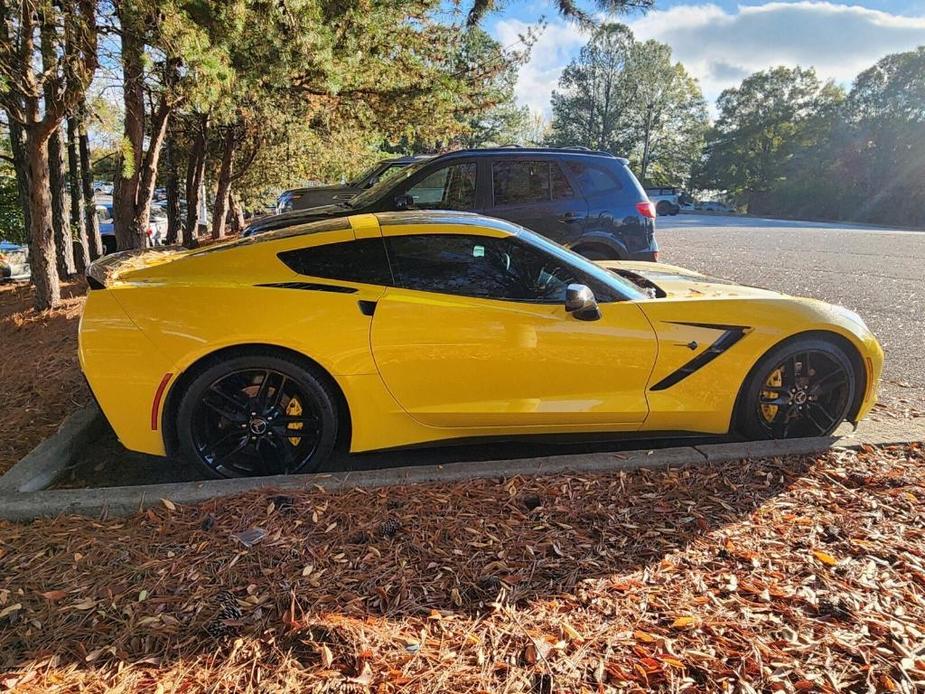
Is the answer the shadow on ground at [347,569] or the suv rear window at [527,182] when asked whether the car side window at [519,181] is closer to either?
the suv rear window at [527,182]

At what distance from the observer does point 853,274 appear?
407 inches

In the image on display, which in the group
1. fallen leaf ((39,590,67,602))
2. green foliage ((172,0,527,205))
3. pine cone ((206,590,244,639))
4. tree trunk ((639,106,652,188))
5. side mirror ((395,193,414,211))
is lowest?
pine cone ((206,590,244,639))

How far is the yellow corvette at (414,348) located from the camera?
9.57 ft

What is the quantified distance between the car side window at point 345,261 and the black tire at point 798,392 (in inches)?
84.2

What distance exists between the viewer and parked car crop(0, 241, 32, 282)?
35.0 ft

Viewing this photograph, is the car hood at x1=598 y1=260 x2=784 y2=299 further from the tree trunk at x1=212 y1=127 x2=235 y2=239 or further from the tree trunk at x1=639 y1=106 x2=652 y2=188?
the tree trunk at x1=639 y1=106 x2=652 y2=188

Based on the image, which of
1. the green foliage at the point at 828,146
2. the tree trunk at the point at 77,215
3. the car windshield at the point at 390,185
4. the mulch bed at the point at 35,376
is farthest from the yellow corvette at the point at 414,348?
the green foliage at the point at 828,146

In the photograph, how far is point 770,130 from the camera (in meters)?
55.9

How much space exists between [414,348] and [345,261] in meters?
0.59

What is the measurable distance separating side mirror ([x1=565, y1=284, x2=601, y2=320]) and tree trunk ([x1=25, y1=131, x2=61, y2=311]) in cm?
578

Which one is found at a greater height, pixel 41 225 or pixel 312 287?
pixel 41 225

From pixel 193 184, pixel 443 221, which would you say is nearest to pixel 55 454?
pixel 443 221

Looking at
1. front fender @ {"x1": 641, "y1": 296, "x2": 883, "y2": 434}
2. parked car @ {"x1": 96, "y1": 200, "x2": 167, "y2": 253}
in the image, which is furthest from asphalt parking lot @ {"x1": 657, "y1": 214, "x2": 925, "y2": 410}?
parked car @ {"x1": 96, "y1": 200, "x2": 167, "y2": 253}

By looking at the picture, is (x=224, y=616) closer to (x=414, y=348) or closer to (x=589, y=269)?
(x=414, y=348)
